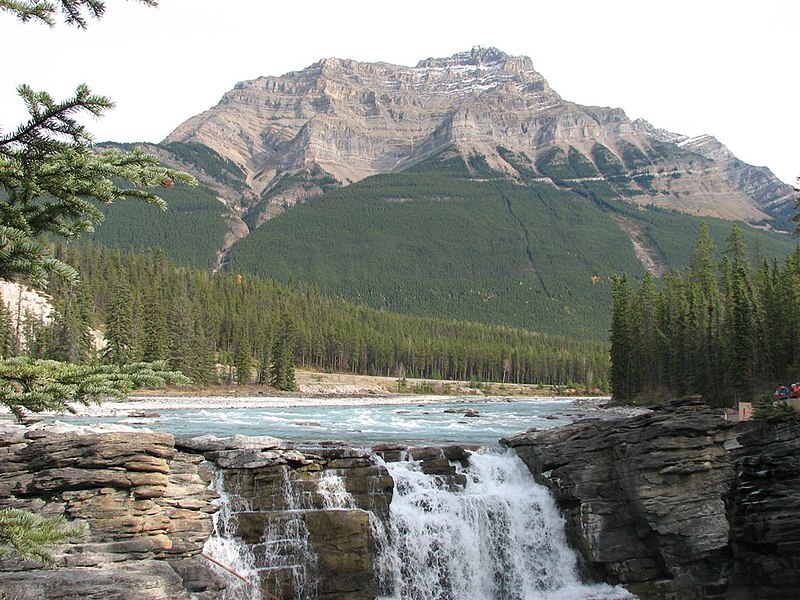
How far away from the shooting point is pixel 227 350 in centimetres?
14025

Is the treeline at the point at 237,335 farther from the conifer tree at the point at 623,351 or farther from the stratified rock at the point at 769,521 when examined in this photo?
the stratified rock at the point at 769,521

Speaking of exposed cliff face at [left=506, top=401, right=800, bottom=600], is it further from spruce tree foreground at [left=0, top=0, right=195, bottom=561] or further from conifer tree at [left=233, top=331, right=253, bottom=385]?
conifer tree at [left=233, top=331, right=253, bottom=385]

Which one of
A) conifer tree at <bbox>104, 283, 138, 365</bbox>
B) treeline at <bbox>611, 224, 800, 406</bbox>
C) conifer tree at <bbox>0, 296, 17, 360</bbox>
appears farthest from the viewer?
conifer tree at <bbox>104, 283, 138, 365</bbox>

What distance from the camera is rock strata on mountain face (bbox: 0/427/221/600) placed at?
22.0 m

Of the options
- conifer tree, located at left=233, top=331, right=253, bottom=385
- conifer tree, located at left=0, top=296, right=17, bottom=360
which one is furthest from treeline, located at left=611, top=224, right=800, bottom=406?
conifer tree, located at left=0, top=296, right=17, bottom=360

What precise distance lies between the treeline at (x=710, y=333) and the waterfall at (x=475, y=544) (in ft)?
121

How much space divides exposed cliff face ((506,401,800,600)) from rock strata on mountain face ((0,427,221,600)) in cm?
1748

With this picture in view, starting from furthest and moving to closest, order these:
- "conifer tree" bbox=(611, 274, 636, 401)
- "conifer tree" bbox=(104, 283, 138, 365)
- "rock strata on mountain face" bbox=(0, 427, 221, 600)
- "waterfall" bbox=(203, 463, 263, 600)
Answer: "conifer tree" bbox=(104, 283, 138, 365) → "conifer tree" bbox=(611, 274, 636, 401) → "waterfall" bbox=(203, 463, 263, 600) → "rock strata on mountain face" bbox=(0, 427, 221, 600)

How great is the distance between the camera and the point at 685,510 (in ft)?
102

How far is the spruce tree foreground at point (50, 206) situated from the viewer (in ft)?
25.9

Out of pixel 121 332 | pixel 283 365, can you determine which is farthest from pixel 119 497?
pixel 283 365

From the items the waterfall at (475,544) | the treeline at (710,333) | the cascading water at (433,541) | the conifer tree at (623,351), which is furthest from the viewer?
the conifer tree at (623,351)

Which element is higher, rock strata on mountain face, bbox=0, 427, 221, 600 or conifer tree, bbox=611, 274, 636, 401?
conifer tree, bbox=611, 274, 636, 401

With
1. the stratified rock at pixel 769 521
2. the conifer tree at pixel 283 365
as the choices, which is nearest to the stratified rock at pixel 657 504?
the stratified rock at pixel 769 521
